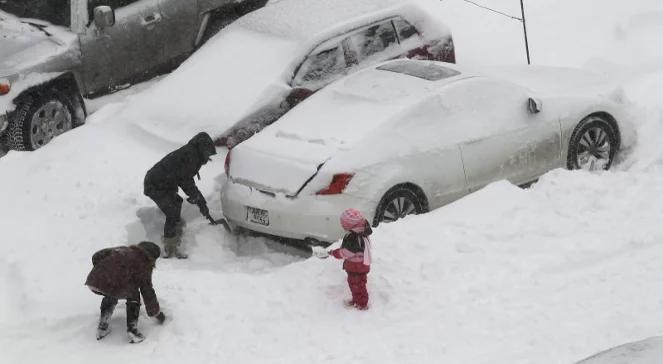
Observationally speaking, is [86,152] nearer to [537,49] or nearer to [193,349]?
[193,349]

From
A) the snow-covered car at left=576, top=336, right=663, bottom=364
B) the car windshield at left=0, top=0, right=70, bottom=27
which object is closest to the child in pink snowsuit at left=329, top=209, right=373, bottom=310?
the snow-covered car at left=576, top=336, right=663, bottom=364

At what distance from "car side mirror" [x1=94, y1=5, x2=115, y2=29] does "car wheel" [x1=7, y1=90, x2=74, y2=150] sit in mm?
977

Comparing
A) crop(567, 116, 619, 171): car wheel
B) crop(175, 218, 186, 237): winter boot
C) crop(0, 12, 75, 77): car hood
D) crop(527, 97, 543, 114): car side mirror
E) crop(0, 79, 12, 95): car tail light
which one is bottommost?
crop(567, 116, 619, 171): car wheel

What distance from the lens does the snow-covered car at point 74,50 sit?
11008mm

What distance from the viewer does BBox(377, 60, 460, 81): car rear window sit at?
32.0 feet

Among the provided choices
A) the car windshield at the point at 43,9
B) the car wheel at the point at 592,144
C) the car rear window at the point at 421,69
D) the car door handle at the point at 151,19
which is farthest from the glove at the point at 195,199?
the car door handle at the point at 151,19

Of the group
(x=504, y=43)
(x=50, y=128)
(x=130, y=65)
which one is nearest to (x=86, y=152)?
(x=50, y=128)

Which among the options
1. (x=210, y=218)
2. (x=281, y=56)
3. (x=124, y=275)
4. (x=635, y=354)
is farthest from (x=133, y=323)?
(x=281, y=56)

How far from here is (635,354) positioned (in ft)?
14.2

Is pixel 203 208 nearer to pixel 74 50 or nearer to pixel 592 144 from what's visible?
pixel 74 50

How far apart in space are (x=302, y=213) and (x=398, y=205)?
0.89m

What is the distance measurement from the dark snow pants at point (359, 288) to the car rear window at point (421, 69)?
9.58 feet

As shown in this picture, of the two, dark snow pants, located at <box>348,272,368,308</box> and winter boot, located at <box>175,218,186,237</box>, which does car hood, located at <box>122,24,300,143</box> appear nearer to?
winter boot, located at <box>175,218,186,237</box>

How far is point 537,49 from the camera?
14203mm
